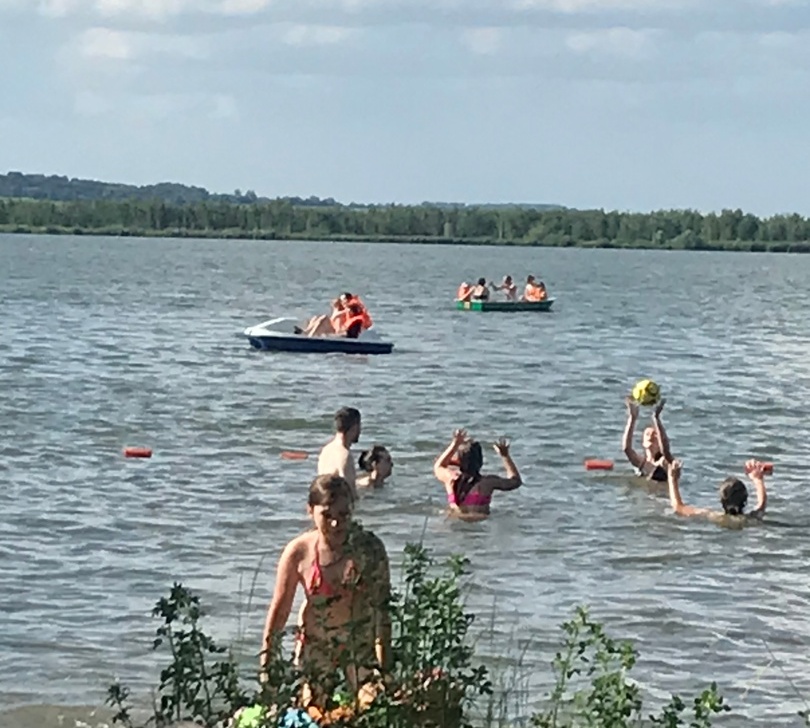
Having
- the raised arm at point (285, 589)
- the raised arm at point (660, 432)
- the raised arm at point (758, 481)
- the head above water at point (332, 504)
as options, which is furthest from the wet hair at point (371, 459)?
the head above water at point (332, 504)

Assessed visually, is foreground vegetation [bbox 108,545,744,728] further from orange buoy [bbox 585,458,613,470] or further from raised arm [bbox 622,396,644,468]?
orange buoy [bbox 585,458,613,470]

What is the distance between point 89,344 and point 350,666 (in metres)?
36.6

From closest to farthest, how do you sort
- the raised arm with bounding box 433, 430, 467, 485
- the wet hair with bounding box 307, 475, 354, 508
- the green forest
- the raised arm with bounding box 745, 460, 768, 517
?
the wet hair with bounding box 307, 475, 354, 508 → the raised arm with bounding box 745, 460, 768, 517 → the raised arm with bounding box 433, 430, 467, 485 → the green forest

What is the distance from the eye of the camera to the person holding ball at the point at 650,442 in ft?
62.6

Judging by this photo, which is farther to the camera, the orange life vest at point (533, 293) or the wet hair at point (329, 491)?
the orange life vest at point (533, 293)

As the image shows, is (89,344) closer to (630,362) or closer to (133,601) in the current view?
(630,362)

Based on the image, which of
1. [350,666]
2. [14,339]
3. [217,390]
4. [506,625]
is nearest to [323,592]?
[350,666]

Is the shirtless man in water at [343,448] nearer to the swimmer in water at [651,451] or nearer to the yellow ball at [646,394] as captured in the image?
the swimmer in water at [651,451]

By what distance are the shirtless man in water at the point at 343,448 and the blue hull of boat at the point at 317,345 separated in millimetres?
20221

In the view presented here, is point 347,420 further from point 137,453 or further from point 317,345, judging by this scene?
point 317,345

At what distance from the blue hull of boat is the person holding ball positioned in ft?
49.8

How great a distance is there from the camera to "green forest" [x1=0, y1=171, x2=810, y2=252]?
6304 inches

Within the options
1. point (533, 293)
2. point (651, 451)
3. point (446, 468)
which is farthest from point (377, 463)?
point (533, 293)

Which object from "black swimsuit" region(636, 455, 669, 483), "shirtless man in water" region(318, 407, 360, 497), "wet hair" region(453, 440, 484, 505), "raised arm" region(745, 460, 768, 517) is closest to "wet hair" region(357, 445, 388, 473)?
"wet hair" region(453, 440, 484, 505)
